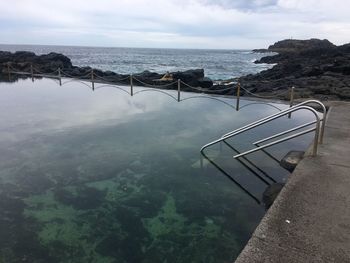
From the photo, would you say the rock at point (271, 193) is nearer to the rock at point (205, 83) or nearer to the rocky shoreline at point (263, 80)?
the rocky shoreline at point (263, 80)

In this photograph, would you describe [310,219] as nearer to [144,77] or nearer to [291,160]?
[291,160]

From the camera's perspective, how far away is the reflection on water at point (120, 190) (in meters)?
3.91

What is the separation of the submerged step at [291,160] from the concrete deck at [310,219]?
82cm

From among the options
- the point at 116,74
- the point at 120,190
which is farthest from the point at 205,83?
the point at 120,190

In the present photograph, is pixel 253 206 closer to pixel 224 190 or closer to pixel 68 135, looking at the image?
pixel 224 190

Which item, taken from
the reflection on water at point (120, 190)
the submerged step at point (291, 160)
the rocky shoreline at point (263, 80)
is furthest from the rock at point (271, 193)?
the rocky shoreline at point (263, 80)

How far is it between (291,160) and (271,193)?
1.46m

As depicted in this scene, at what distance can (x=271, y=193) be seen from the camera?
16.5 feet

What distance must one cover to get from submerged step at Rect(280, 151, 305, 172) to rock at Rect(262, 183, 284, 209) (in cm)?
99

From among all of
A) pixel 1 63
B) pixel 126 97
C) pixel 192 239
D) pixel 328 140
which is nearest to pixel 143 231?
pixel 192 239

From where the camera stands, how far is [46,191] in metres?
5.22

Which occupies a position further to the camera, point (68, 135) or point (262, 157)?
point (68, 135)

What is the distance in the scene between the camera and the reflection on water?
3910mm

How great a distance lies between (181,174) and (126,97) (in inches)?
320
